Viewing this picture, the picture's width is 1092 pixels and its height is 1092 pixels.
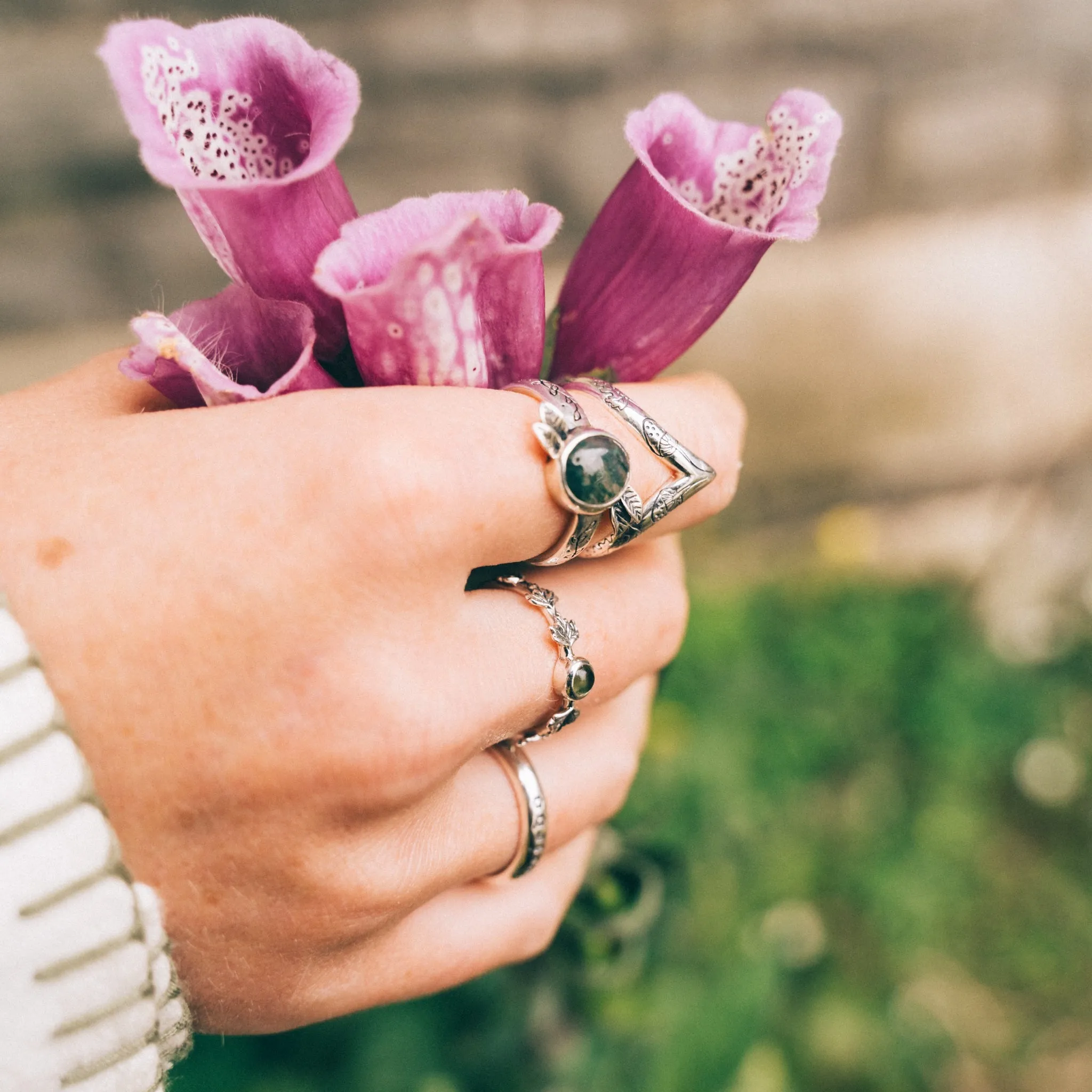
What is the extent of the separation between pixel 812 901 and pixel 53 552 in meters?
0.94

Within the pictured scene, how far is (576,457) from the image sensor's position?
45cm

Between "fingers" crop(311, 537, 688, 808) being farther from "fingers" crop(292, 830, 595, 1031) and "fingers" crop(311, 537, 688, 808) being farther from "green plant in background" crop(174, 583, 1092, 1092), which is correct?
"green plant in background" crop(174, 583, 1092, 1092)

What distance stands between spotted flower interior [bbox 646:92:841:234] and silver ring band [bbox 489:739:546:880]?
0.33m

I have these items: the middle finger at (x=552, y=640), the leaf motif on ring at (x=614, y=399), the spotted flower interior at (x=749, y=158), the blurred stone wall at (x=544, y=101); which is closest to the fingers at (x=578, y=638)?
the middle finger at (x=552, y=640)

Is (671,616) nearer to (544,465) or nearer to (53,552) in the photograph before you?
(544,465)

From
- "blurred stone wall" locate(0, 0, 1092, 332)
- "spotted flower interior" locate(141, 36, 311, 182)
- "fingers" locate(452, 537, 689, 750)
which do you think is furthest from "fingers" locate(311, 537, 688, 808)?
"blurred stone wall" locate(0, 0, 1092, 332)

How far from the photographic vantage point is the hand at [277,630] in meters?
0.42

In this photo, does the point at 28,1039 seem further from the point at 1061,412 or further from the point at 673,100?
the point at 1061,412

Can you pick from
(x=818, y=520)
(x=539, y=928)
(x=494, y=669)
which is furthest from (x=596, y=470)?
(x=818, y=520)

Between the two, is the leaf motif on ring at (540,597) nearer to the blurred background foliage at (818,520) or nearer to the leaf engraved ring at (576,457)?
the leaf engraved ring at (576,457)

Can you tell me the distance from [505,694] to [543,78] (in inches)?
37.3

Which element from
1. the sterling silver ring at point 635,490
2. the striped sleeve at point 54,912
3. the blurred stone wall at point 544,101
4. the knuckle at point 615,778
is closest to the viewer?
the striped sleeve at point 54,912

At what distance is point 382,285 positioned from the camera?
0.39m

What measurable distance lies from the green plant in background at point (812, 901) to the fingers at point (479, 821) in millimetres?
183
